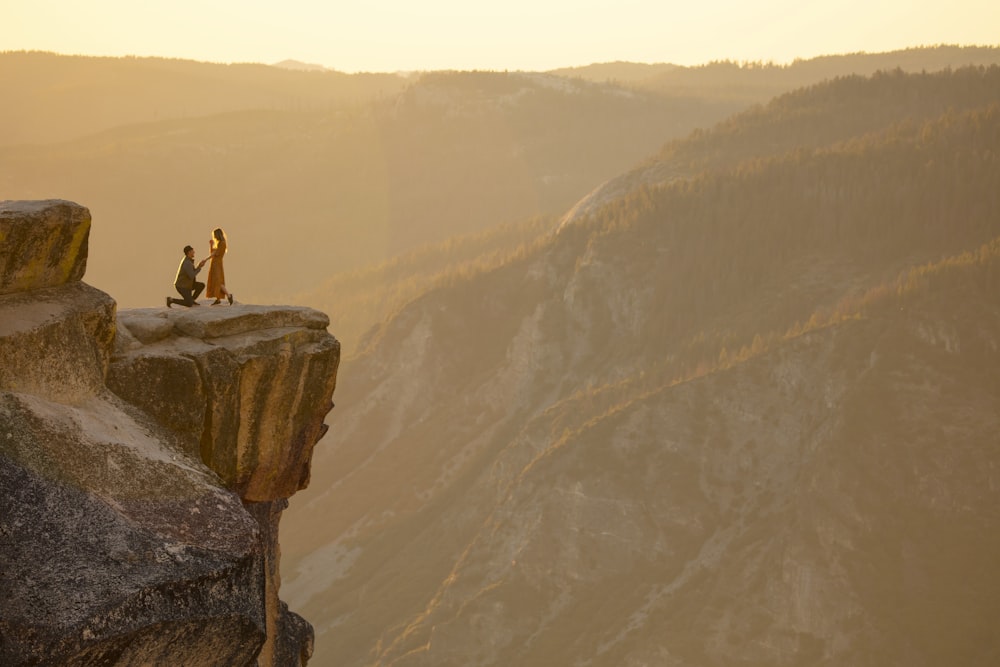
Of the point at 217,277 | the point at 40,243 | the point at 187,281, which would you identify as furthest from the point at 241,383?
the point at 40,243

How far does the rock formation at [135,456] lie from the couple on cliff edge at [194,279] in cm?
124

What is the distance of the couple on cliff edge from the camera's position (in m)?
26.6

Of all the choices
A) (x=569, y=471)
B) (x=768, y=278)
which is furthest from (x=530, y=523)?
(x=768, y=278)

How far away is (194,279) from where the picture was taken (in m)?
27.0

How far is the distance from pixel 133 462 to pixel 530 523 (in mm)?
77059

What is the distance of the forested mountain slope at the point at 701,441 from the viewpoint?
84.1 meters

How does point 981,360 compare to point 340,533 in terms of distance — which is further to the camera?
point 340,533

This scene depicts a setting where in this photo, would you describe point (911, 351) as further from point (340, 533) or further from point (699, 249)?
point (340, 533)

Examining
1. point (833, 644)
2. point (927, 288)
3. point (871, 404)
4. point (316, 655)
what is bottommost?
point (316, 655)

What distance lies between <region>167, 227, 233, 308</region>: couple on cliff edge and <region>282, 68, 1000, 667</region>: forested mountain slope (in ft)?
195

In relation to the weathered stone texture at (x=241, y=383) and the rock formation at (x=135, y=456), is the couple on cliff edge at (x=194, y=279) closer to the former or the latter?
the weathered stone texture at (x=241, y=383)

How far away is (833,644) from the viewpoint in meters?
80.1

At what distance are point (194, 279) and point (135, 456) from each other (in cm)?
786

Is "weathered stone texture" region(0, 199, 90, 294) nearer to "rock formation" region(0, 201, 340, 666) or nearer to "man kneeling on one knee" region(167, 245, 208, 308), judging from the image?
"rock formation" region(0, 201, 340, 666)
